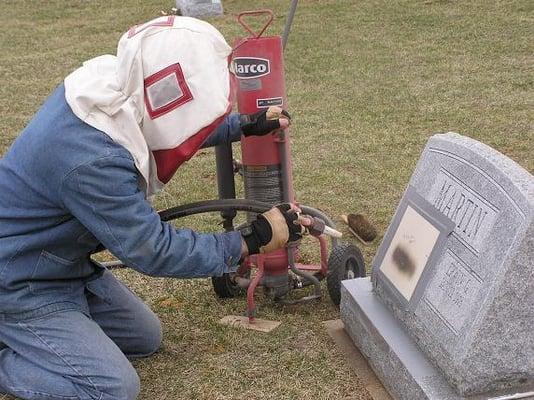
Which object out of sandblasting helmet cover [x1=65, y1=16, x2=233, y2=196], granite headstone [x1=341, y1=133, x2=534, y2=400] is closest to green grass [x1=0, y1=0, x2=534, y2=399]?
granite headstone [x1=341, y1=133, x2=534, y2=400]

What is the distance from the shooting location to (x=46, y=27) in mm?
10656

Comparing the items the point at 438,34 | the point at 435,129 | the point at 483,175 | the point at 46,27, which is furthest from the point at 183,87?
the point at 46,27

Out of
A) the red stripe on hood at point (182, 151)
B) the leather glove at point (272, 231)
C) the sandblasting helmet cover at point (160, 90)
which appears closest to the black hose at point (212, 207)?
the leather glove at point (272, 231)

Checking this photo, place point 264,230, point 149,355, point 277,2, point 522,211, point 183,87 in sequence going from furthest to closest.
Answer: point 277,2 → point 149,355 → point 264,230 → point 183,87 → point 522,211

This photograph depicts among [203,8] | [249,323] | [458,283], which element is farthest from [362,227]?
[203,8]

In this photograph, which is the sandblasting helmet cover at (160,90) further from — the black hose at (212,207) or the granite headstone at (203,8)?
the granite headstone at (203,8)

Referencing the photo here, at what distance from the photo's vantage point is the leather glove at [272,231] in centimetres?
269

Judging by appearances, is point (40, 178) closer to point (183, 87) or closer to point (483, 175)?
point (183, 87)

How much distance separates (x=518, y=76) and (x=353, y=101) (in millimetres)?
1636

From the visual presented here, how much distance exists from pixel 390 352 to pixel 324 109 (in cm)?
401

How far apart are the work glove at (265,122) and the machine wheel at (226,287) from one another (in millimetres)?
701

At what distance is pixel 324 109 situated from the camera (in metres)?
Answer: 6.46

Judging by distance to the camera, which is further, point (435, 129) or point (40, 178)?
point (435, 129)

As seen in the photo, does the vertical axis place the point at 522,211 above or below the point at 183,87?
below
